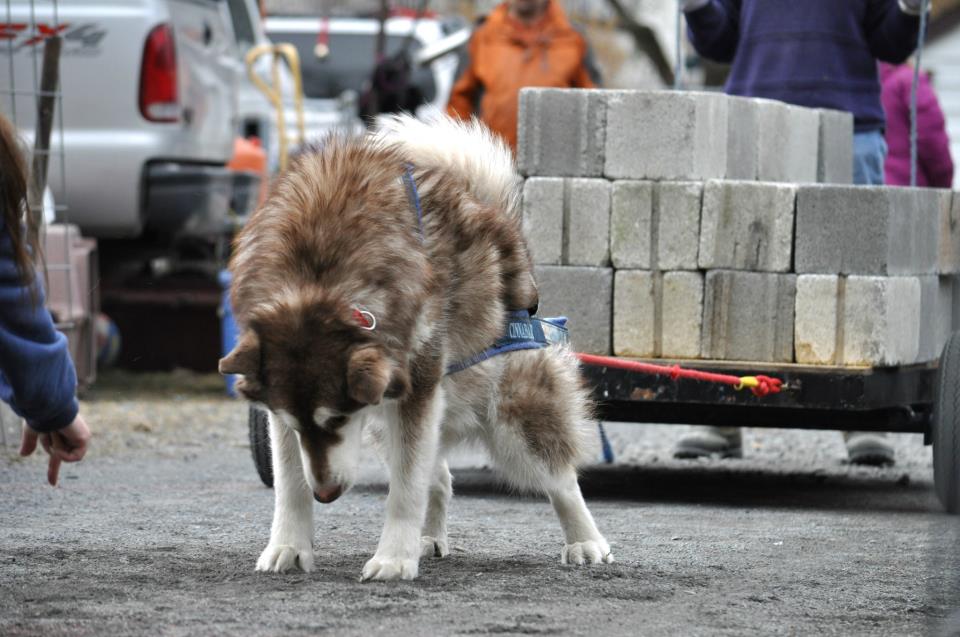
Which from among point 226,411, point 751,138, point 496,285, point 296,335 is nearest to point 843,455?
point 751,138

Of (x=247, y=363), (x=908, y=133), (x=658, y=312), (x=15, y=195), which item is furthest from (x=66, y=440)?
(x=908, y=133)

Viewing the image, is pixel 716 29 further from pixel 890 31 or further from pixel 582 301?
pixel 582 301

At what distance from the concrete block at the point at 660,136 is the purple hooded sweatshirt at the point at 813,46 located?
130cm

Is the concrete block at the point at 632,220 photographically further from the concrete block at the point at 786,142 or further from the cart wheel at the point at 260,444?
the cart wheel at the point at 260,444

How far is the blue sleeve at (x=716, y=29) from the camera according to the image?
24.7ft

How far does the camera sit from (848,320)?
19.9 ft

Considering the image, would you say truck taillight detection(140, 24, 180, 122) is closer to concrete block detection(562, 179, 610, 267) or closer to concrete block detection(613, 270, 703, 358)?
concrete block detection(562, 179, 610, 267)

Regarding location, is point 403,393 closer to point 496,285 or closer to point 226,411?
point 496,285

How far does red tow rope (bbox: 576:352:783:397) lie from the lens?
5969 mm

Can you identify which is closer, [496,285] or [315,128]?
[496,285]

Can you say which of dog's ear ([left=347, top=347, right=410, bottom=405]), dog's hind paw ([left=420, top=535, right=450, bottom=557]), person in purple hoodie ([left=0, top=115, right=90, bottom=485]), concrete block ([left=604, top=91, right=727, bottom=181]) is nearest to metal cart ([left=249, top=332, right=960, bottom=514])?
concrete block ([left=604, top=91, right=727, bottom=181])

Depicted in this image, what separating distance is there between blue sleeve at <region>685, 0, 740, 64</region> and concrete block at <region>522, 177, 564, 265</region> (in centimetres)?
165

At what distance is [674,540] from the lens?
5379 millimetres

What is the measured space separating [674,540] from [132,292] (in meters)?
6.03
